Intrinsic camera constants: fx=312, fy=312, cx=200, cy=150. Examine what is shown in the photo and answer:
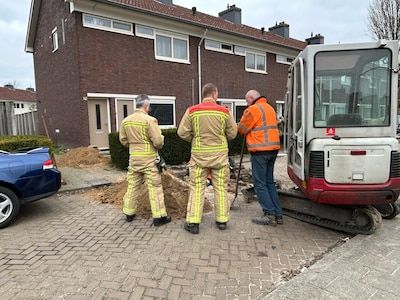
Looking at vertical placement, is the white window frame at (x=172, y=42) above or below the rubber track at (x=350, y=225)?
above

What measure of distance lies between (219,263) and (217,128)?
5.54ft

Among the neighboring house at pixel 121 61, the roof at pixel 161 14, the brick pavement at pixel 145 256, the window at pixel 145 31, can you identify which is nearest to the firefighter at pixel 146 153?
the brick pavement at pixel 145 256

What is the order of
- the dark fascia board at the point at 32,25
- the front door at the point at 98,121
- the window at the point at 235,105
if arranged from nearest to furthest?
the front door at the point at 98,121
the dark fascia board at the point at 32,25
the window at the point at 235,105

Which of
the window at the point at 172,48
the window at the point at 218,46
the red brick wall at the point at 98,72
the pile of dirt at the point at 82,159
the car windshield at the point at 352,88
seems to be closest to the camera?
the car windshield at the point at 352,88

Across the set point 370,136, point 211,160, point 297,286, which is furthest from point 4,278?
point 370,136

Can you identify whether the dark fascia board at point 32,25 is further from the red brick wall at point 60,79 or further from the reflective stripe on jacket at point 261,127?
the reflective stripe on jacket at point 261,127

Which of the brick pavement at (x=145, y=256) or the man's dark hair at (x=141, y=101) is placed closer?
the brick pavement at (x=145, y=256)

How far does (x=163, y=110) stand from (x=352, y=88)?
35.2 feet

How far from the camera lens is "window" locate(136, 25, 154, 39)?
12.8 metres

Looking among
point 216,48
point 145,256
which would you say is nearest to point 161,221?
point 145,256

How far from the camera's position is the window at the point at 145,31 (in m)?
12.8

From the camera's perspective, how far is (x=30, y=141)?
721 cm

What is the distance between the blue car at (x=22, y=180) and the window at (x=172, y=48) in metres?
9.71

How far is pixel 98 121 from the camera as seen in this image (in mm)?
12320
